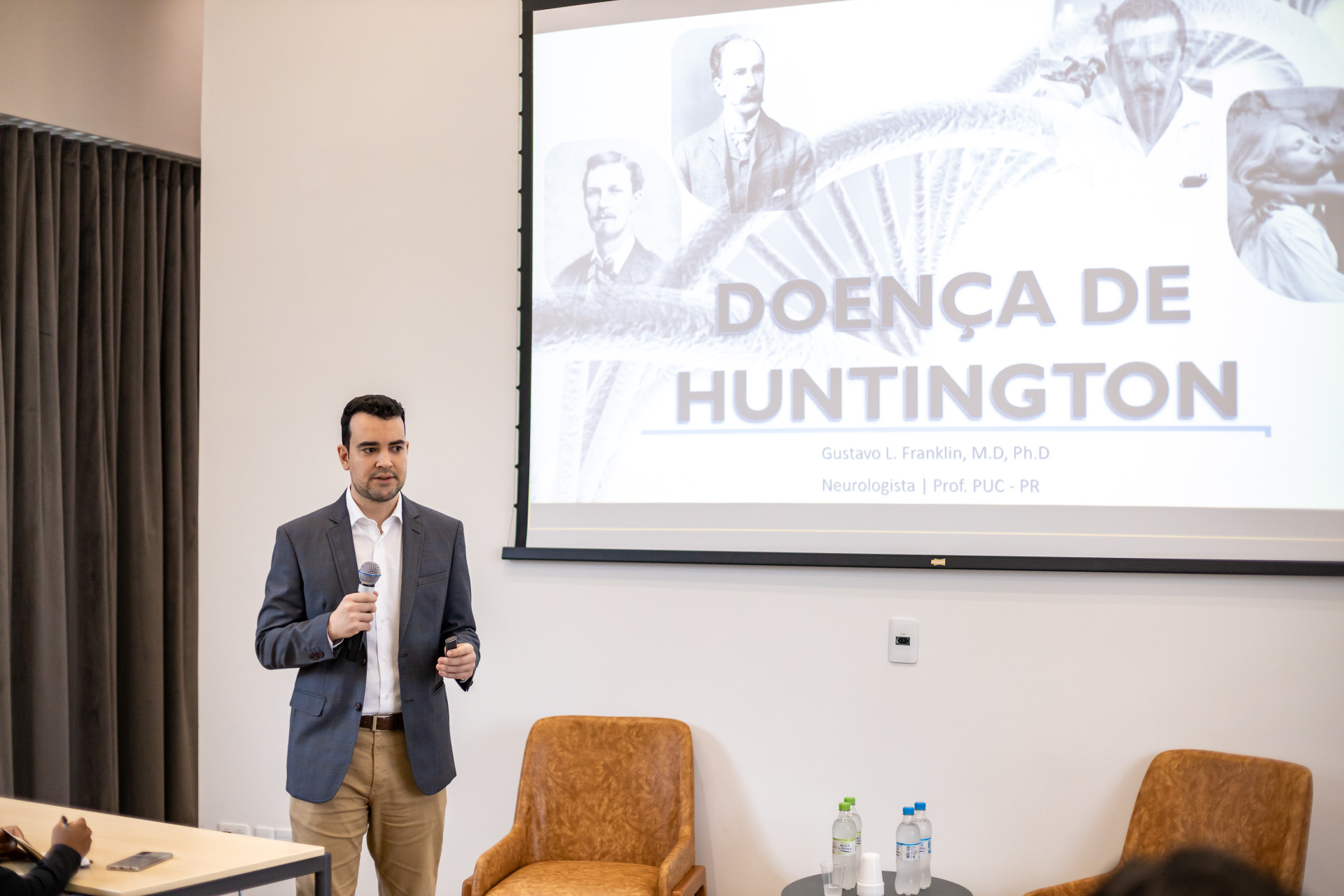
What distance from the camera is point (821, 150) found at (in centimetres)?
350

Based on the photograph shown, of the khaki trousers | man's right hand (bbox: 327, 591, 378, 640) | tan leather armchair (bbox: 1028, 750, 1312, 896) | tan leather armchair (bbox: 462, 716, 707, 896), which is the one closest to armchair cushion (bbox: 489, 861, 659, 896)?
tan leather armchair (bbox: 462, 716, 707, 896)

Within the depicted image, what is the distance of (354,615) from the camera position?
8.46 ft

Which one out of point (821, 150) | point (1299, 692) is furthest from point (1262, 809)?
point (821, 150)

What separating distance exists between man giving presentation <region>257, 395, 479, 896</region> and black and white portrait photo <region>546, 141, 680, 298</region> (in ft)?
3.50

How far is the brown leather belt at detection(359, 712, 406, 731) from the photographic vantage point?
2795mm

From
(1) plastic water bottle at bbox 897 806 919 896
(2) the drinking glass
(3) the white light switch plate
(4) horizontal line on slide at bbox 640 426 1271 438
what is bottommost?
(2) the drinking glass

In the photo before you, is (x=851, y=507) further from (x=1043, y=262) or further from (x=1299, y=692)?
(x=1299, y=692)

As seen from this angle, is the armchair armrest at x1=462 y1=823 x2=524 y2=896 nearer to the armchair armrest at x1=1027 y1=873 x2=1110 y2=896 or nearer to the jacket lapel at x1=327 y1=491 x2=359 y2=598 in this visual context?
the jacket lapel at x1=327 y1=491 x2=359 y2=598

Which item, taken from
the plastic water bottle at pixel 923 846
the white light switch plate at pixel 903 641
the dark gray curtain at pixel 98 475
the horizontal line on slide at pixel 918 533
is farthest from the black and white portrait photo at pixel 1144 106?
the dark gray curtain at pixel 98 475

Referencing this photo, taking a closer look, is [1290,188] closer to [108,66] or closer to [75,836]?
[75,836]

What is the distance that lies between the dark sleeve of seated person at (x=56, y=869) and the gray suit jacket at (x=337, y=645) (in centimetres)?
60

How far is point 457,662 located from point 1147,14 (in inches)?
110

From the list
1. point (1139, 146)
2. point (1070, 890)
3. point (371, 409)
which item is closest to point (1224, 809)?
point (1070, 890)

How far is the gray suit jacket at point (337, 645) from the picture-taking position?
2723 millimetres
